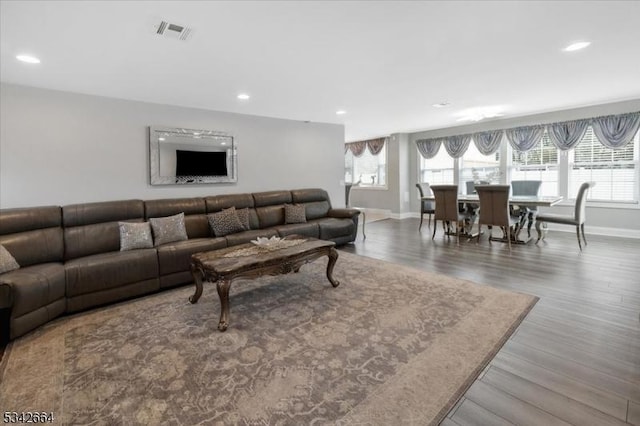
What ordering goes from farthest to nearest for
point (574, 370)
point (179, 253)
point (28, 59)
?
point (179, 253)
point (28, 59)
point (574, 370)

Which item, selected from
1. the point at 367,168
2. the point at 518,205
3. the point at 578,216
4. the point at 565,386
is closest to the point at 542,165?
the point at 518,205

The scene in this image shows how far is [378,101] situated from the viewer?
4.90 m

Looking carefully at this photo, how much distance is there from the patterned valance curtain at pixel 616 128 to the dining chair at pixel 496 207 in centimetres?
226

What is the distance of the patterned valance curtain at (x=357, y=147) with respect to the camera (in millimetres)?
9877

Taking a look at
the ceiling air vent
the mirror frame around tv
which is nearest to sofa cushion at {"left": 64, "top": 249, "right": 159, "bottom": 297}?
the mirror frame around tv

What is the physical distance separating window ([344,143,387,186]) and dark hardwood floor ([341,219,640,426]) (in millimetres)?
4954

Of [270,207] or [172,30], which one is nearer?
[172,30]

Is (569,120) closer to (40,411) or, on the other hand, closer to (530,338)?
(530,338)

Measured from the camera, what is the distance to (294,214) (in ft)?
17.7

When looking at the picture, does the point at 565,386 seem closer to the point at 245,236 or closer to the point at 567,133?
the point at 245,236

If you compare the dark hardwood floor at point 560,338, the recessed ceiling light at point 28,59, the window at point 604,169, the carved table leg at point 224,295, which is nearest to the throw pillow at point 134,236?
the carved table leg at point 224,295

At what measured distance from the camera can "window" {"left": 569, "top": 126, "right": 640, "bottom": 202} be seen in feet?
18.2

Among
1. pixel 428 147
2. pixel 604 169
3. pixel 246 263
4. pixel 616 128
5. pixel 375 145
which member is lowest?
pixel 246 263

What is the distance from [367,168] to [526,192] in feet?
15.3
